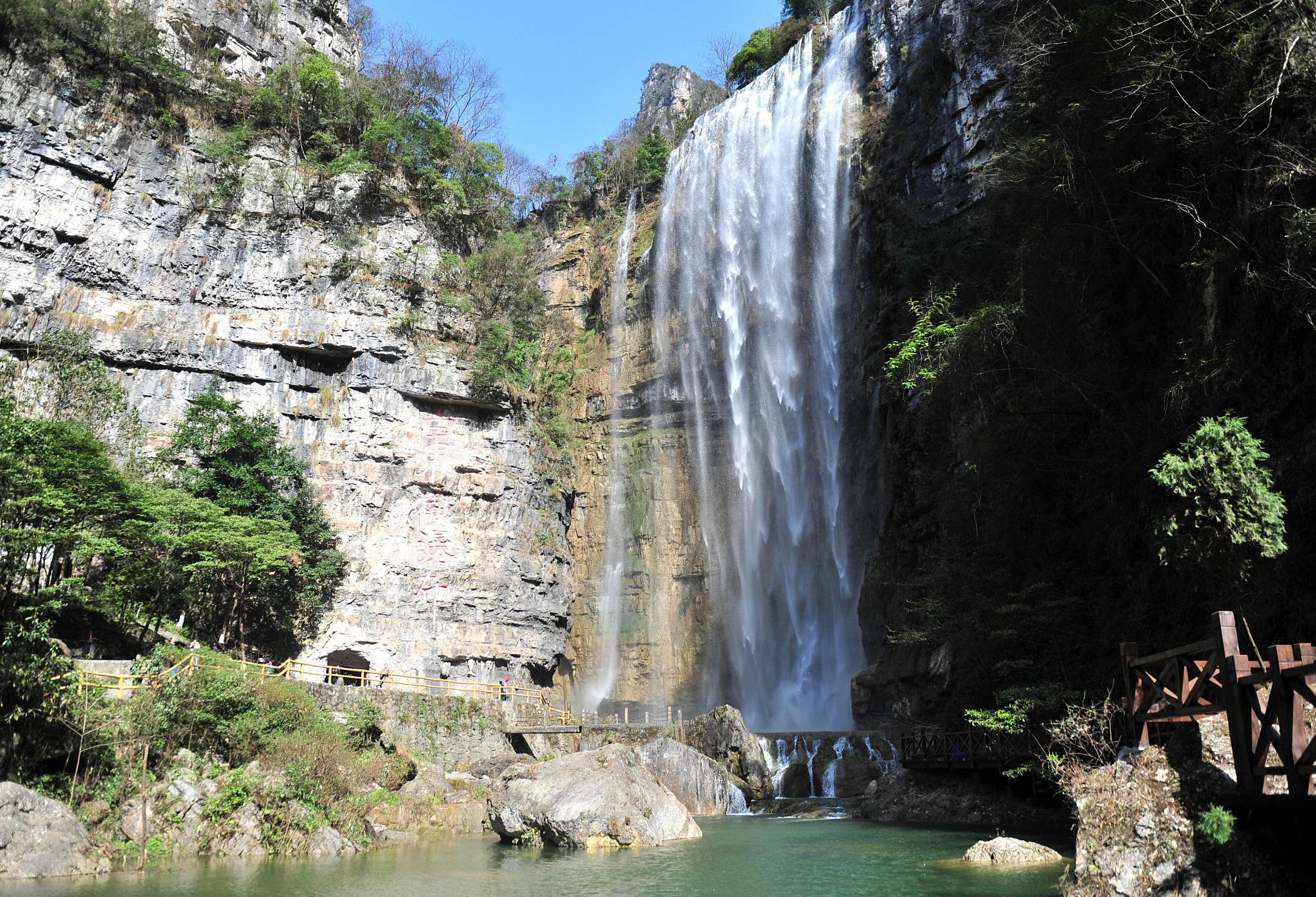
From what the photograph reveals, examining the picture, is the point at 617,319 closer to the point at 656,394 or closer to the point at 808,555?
the point at 656,394

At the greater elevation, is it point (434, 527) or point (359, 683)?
point (434, 527)

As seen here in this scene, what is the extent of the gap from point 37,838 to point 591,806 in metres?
8.21

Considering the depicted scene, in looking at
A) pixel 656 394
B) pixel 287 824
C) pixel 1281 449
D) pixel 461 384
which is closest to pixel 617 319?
pixel 656 394

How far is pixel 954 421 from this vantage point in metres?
22.4

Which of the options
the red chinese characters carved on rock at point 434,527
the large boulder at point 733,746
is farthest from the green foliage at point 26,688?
the red chinese characters carved on rock at point 434,527

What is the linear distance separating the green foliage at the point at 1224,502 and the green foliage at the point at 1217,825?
12.0ft

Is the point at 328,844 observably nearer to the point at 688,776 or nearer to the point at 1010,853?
the point at 688,776

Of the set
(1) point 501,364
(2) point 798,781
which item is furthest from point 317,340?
(2) point 798,781

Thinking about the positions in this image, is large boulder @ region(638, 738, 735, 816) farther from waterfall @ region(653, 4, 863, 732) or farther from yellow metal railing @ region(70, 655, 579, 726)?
waterfall @ region(653, 4, 863, 732)

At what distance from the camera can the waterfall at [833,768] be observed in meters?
23.1

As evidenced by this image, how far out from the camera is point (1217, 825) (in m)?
7.36

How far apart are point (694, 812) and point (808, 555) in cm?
1312

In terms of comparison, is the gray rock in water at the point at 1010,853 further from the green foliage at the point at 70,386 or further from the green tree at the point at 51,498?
the green foliage at the point at 70,386

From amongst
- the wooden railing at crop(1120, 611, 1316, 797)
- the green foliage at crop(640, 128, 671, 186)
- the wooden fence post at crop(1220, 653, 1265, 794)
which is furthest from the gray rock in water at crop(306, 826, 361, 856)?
the green foliage at crop(640, 128, 671, 186)
